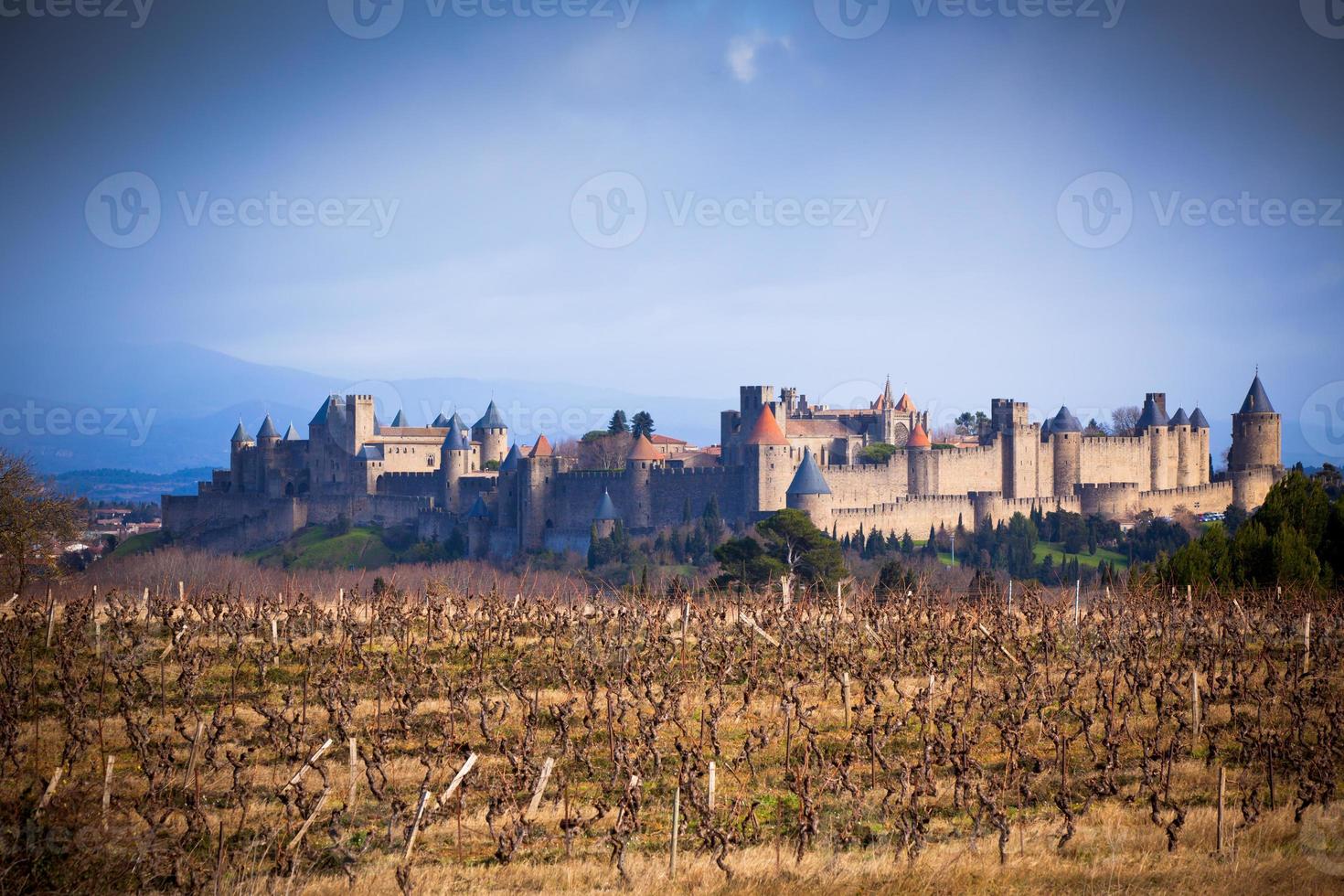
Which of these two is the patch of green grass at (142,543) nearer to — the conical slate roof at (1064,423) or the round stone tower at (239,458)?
the round stone tower at (239,458)

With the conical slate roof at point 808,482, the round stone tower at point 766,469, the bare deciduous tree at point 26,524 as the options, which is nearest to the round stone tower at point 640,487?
the round stone tower at point 766,469

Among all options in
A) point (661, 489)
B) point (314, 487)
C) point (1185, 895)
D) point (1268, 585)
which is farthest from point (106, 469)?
point (1185, 895)

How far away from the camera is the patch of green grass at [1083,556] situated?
4434cm

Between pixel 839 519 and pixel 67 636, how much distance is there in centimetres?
3512

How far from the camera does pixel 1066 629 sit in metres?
15.8

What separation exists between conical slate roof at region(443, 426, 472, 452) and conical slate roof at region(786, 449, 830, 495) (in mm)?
15827

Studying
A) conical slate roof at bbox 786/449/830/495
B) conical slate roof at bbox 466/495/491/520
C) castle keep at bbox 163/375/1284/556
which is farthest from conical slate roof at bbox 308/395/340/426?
conical slate roof at bbox 786/449/830/495

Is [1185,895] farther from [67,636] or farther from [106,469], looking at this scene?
[106,469]

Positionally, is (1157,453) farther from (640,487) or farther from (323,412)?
(323,412)

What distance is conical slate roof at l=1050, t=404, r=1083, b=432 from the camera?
Result: 55181 mm

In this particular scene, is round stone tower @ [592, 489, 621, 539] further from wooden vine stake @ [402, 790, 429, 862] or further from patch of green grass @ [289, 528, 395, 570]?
wooden vine stake @ [402, 790, 429, 862]

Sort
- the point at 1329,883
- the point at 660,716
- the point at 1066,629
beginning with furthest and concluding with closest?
the point at 1066,629 → the point at 660,716 → the point at 1329,883

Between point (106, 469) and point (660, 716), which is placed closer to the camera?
point (660, 716)

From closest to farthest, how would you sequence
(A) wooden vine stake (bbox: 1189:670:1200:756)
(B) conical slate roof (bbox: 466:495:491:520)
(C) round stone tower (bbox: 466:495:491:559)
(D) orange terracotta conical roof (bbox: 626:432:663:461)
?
1. (A) wooden vine stake (bbox: 1189:670:1200:756)
2. (C) round stone tower (bbox: 466:495:491:559)
3. (D) orange terracotta conical roof (bbox: 626:432:663:461)
4. (B) conical slate roof (bbox: 466:495:491:520)
